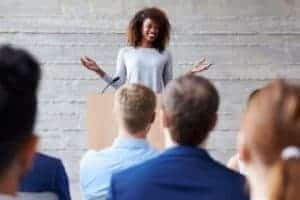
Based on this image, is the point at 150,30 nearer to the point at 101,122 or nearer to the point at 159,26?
the point at 159,26

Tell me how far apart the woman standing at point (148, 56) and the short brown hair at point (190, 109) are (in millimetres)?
2307

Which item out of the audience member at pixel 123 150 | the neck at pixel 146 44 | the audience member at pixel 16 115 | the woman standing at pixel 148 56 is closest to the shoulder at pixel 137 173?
the audience member at pixel 123 150

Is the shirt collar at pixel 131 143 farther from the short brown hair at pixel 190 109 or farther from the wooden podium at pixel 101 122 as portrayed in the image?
the wooden podium at pixel 101 122

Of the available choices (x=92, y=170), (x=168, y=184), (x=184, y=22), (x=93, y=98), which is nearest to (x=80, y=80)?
(x=184, y=22)

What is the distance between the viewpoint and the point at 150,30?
4484 mm

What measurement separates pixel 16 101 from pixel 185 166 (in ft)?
2.67

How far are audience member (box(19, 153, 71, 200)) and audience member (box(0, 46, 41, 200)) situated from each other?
4.08 ft

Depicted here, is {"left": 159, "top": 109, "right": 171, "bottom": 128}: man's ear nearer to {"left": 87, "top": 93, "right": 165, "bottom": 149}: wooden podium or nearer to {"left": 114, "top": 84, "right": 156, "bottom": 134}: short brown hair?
{"left": 114, "top": 84, "right": 156, "bottom": 134}: short brown hair

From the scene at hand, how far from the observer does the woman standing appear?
4.46 metres

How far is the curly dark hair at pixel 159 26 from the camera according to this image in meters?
4.47

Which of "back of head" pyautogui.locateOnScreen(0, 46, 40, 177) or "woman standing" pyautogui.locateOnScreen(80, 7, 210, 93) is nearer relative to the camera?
"back of head" pyautogui.locateOnScreen(0, 46, 40, 177)

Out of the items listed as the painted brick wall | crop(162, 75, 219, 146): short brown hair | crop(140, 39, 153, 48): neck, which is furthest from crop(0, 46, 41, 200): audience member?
the painted brick wall

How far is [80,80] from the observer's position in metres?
6.14

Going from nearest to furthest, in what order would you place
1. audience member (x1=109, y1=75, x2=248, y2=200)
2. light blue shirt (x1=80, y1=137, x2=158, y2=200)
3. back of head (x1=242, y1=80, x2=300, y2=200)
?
1. back of head (x1=242, y1=80, x2=300, y2=200)
2. audience member (x1=109, y1=75, x2=248, y2=200)
3. light blue shirt (x1=80, y1=137, x2=158, y2=200)
